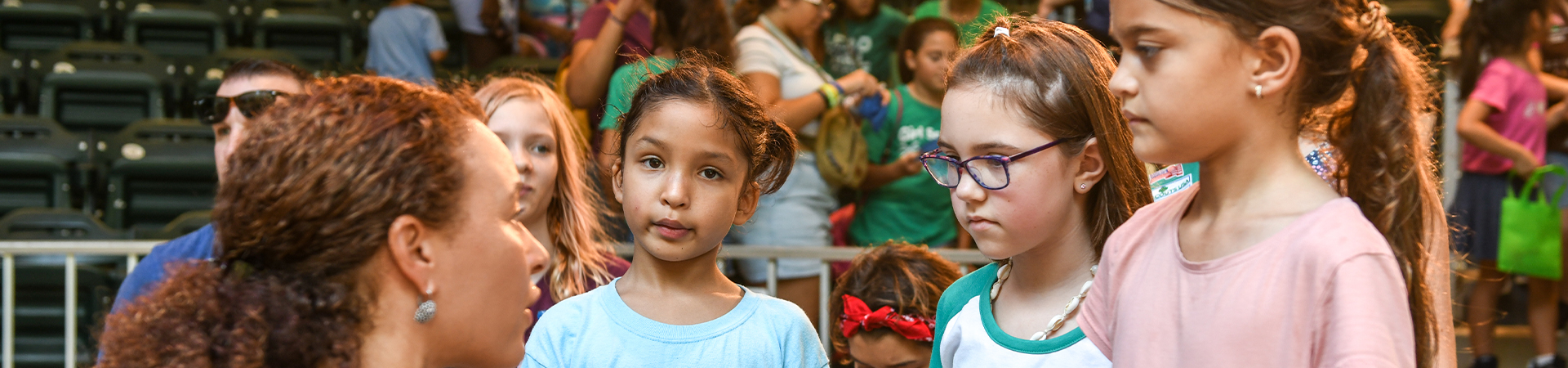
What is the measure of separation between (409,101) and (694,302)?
28.7 inches

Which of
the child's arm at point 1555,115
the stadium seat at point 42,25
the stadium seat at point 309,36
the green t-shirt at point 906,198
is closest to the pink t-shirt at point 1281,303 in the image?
the green t-shirt at point 906,198

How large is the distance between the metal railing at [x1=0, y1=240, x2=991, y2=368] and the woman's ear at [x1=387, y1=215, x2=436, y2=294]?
1876 mm

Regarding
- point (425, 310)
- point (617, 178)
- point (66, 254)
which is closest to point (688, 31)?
point (617, 178)

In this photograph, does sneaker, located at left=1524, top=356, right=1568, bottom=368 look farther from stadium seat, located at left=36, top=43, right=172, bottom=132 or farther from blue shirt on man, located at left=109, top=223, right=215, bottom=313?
stadium seat, located at left=36, top=43, right=172, bottom=132

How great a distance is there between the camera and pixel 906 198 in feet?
11.9

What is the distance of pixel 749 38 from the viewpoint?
11.1 ft

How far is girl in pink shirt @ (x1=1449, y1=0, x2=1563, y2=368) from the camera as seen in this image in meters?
3.98

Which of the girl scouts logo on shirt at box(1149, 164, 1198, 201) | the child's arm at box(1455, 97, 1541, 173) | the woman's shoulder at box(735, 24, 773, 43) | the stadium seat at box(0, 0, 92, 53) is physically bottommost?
the stadium seat at box(0, 0, 92, 53)

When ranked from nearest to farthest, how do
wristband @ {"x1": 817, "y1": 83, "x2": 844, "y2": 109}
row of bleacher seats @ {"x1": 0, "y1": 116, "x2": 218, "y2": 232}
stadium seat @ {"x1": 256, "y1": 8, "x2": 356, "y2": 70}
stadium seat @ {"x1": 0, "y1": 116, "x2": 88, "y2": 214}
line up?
wristband @ {"x1": 817, "y1": 83, "x2": 844, "y2": 109} → stadium seat @ {"x1": 0, "y1": 116, "x2": 88, "y2": 214} → row of bleacher seats @ {"x1": 0, "y1": 116, "x2": 218, "y2": 232} → stadium seat @ {"x1": 256, "y1": 8, "x2": 356, "y2": 70}

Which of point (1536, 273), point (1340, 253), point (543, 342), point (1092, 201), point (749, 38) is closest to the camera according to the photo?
point (1340, 253)

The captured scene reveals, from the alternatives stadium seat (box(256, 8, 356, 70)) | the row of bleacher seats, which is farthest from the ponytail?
stadium seat (box(256, 8, 356, 70))

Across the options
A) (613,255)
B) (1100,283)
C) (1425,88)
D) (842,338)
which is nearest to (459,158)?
(1100,283)

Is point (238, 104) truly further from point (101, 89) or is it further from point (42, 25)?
point (42, 25)

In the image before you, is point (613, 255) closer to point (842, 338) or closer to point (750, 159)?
point (842, 338)
